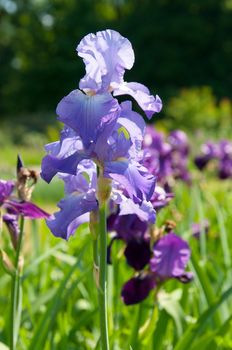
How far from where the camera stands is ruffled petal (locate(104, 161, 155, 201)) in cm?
88

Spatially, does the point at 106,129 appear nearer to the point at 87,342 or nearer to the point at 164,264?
the point at 164,264

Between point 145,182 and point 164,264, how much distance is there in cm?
58

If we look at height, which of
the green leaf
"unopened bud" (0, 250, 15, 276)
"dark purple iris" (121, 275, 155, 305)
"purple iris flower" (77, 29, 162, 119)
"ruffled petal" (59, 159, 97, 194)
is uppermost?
"purple iris flower" (77, 29, 162, 119)

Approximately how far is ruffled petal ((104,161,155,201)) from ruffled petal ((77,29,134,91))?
122 mm

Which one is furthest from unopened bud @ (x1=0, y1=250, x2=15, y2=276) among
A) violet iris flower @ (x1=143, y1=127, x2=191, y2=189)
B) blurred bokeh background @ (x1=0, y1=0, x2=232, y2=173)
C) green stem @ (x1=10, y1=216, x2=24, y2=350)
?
blurred bokeh background @ (x1=0, y1=0, x2=232, y2=173)

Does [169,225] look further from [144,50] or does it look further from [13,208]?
[144,50]

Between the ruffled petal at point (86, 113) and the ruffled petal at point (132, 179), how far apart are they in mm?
53

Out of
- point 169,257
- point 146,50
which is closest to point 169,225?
point 169,257

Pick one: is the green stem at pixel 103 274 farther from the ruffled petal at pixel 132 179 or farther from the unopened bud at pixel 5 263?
the unopened bud at pixel 5 263

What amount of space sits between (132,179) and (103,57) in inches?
7.7

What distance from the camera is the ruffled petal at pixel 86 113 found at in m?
0.86

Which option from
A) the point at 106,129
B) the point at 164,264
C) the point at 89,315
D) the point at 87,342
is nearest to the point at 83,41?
the point at 106,129

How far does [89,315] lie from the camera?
66.5 inches

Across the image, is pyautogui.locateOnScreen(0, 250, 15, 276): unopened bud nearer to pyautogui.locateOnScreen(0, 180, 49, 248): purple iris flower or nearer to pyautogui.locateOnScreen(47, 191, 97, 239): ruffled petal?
pyautogui.locateOnScreen(0, 180, 49, 248): purple iris flower
